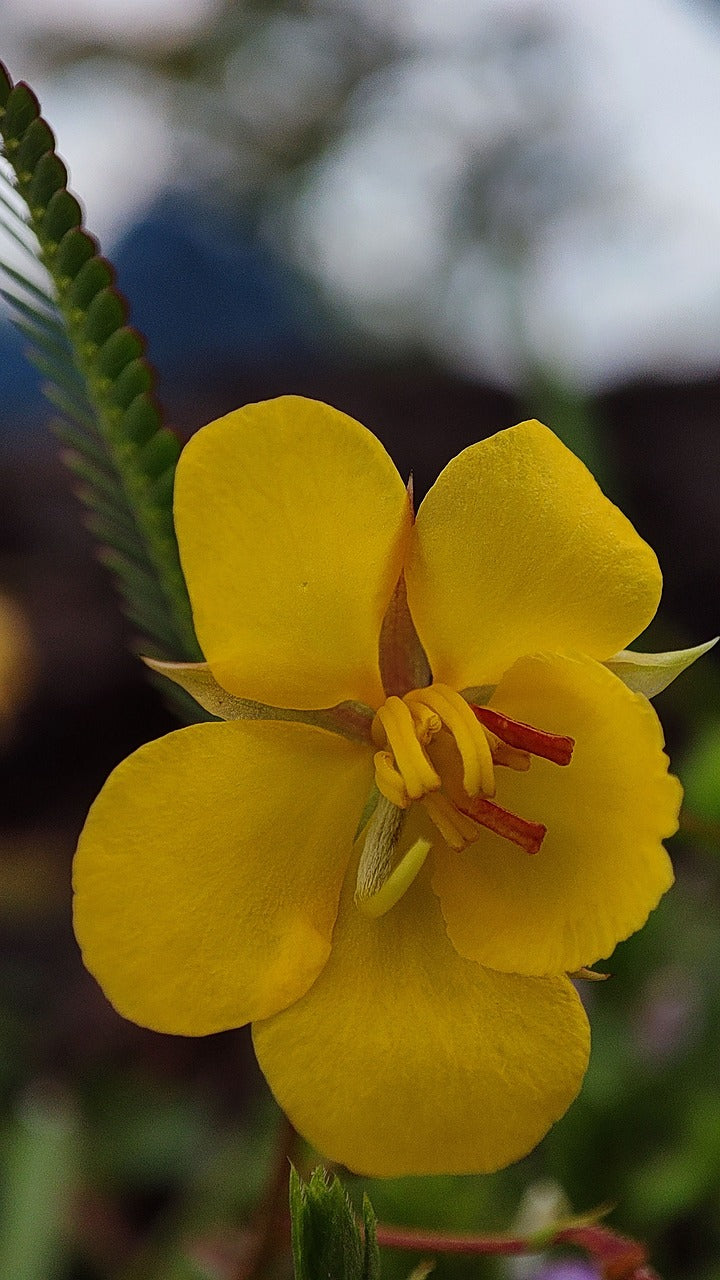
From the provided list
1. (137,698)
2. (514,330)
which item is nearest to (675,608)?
(514,330)

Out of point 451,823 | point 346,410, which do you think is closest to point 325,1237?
point 451,823

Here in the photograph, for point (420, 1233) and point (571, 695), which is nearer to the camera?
point (571, 695)

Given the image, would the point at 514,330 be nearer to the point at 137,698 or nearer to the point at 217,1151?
the point at 137,698

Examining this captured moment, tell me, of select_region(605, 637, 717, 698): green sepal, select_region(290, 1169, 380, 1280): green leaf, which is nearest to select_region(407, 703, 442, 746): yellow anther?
select_region(605, 637, 717, 698): green sepal

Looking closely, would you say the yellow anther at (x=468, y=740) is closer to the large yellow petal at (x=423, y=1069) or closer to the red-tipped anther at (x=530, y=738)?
the red-tipped anther at (x=530, y=738)

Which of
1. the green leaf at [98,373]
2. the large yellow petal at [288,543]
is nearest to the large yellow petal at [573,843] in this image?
the large yellow petal at [288,543]

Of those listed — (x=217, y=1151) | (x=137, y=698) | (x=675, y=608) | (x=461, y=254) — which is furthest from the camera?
(x=461, y=254)
